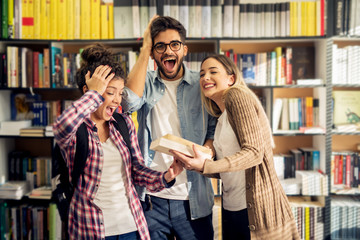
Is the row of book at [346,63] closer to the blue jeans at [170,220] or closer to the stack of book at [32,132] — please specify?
the blue jeans at [170,220]

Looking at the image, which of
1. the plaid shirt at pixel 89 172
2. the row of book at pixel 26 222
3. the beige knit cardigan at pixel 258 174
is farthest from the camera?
the row of book at pixel 26 222

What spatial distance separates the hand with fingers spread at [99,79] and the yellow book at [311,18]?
1979mm

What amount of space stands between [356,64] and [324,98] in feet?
1.30

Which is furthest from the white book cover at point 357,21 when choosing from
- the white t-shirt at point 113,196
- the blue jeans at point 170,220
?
the white t-shirt at point 113,196

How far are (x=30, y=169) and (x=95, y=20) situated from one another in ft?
4.64

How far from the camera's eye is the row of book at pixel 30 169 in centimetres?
282

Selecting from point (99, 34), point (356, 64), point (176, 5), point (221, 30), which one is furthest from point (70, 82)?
point (356, 64)

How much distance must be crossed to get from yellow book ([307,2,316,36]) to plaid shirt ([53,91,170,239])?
78.0 inches

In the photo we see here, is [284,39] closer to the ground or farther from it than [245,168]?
farther from it

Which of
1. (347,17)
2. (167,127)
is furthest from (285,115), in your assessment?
(167,127)

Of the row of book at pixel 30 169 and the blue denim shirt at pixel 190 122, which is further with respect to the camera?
the row of book at pixel 30 169

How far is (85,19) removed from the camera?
2.62m

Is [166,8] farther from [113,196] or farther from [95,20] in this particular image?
[113,196]

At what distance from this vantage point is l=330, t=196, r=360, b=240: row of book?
8.67ft
